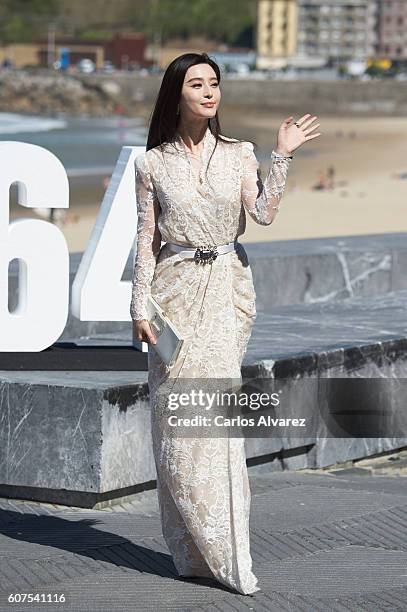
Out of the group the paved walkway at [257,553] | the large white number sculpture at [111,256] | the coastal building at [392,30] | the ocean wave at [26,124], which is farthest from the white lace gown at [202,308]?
the coastal building at [392,30]

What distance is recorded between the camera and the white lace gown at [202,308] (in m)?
5.06

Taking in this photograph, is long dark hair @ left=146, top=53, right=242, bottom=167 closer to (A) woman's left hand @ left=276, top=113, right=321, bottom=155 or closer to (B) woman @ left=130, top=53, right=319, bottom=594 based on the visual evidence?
(B) woman @ left=130, top=53, right=319, bottom=594

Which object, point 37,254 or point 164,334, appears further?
point 37,254

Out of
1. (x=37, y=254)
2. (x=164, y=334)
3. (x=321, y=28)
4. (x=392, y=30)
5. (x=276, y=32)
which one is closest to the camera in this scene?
(x=164, y=334)

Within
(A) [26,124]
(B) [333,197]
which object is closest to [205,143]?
(B) [333,197]

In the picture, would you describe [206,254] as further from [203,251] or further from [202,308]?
[202,308]

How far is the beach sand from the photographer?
27812mm

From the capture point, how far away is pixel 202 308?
203 inches

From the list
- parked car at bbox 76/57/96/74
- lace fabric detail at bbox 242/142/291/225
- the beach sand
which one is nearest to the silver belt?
lace fabric detail at bbox 242/142/291/225

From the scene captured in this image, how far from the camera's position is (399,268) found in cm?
1070

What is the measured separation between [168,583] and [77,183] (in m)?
33.4

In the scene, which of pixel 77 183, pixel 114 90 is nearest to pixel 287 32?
pixel 114 90

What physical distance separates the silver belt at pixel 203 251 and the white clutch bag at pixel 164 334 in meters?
0.19

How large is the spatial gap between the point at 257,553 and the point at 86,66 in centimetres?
13142
